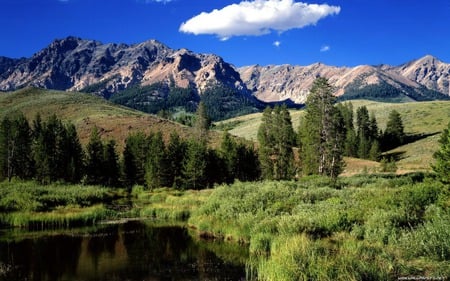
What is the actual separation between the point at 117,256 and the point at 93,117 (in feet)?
462

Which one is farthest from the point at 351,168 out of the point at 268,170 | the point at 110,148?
the point at 110,148

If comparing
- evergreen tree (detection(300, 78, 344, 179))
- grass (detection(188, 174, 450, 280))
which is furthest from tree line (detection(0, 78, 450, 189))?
grass (detection(188, 174, 450, 280))

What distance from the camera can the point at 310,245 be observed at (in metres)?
21.9

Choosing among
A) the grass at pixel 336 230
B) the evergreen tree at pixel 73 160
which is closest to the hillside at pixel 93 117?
the evergreen tree at pixel 73 160

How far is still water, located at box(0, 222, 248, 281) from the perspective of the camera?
24.5 meters

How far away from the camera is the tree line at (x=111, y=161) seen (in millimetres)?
82188

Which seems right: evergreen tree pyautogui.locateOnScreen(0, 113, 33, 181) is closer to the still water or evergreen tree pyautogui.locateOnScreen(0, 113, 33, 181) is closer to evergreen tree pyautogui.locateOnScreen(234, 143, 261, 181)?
evergreen tree pyautogui.locateOnScreen(234, 143, 261, 181)

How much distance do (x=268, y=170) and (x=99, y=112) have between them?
10439cm

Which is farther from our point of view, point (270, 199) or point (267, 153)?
point (267, 153)

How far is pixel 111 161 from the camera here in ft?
297

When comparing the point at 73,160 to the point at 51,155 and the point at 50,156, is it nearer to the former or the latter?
the point at 51,155

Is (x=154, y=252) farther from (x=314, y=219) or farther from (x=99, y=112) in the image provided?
(x=99, y=112)

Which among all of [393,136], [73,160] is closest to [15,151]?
[73,160]

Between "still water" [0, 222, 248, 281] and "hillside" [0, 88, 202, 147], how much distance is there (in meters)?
100.0
